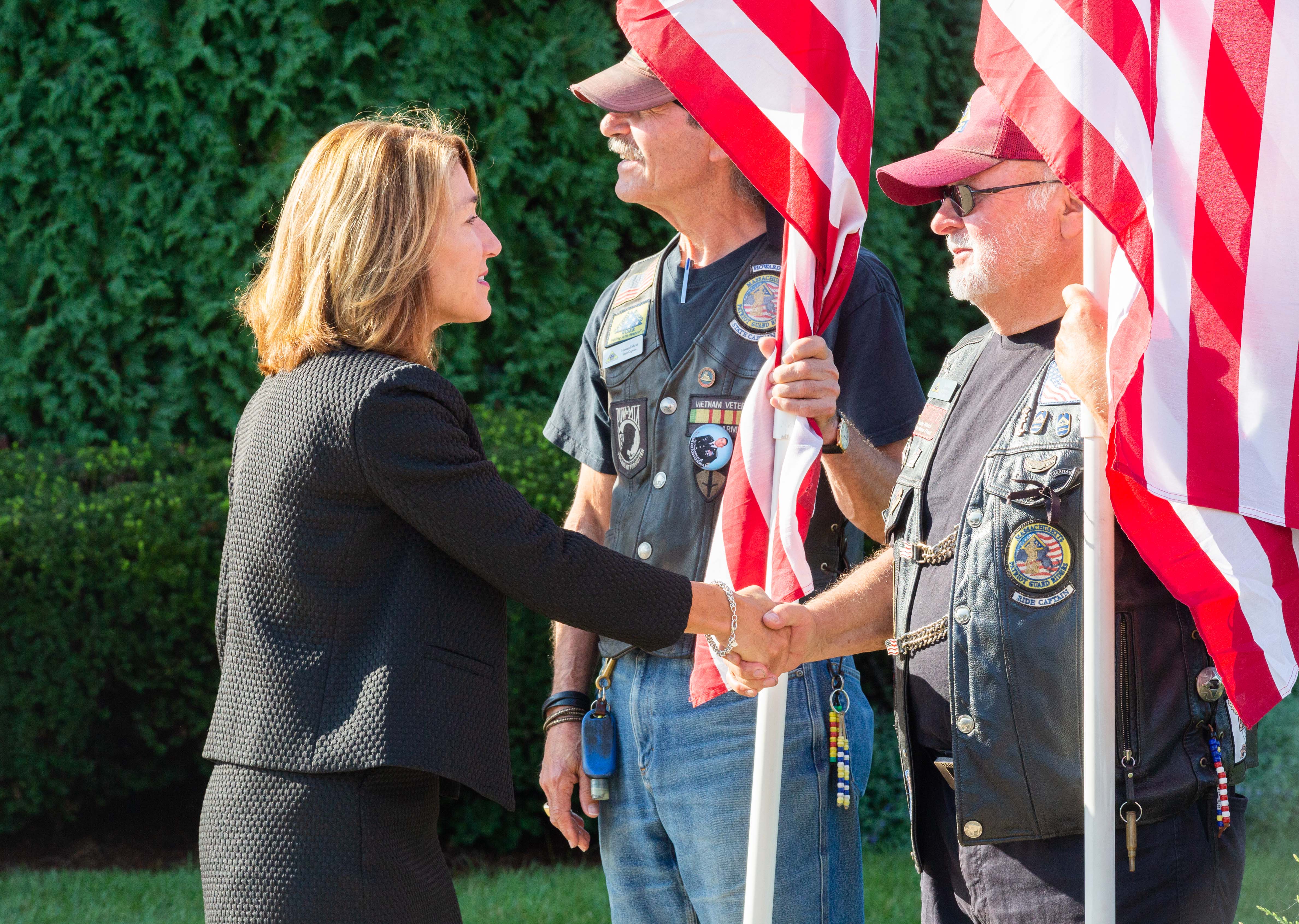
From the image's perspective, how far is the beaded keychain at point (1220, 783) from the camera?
7.59 feet

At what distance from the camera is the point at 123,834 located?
600 centimetres

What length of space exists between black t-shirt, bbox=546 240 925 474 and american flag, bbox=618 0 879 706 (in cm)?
26

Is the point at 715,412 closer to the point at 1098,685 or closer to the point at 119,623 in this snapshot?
the point at 1098,685

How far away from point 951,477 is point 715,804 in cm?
88

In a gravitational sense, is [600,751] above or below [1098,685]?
below

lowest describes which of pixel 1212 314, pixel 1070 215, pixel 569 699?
pixel 569 699

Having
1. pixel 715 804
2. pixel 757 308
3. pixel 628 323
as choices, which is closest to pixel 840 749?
pixel 715 804

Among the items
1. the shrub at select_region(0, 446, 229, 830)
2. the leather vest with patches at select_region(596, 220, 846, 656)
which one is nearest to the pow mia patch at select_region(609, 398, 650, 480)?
the leather vest with patches at select_region(596, 220, 846, 656)

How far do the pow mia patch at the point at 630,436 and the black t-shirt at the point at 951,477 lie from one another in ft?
2.37

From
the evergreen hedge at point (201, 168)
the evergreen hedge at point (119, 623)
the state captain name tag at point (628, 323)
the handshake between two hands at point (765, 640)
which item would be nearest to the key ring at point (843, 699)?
the handshake between two hands at point (765, 640)

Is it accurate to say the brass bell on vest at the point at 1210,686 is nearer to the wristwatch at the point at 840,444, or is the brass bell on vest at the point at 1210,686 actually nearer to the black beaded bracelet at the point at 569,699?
the wristwatch at the point at 840,444

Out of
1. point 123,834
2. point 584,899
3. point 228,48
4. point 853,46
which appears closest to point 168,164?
point 228,48

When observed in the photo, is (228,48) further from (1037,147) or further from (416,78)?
(1037,147)

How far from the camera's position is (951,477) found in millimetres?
2664
